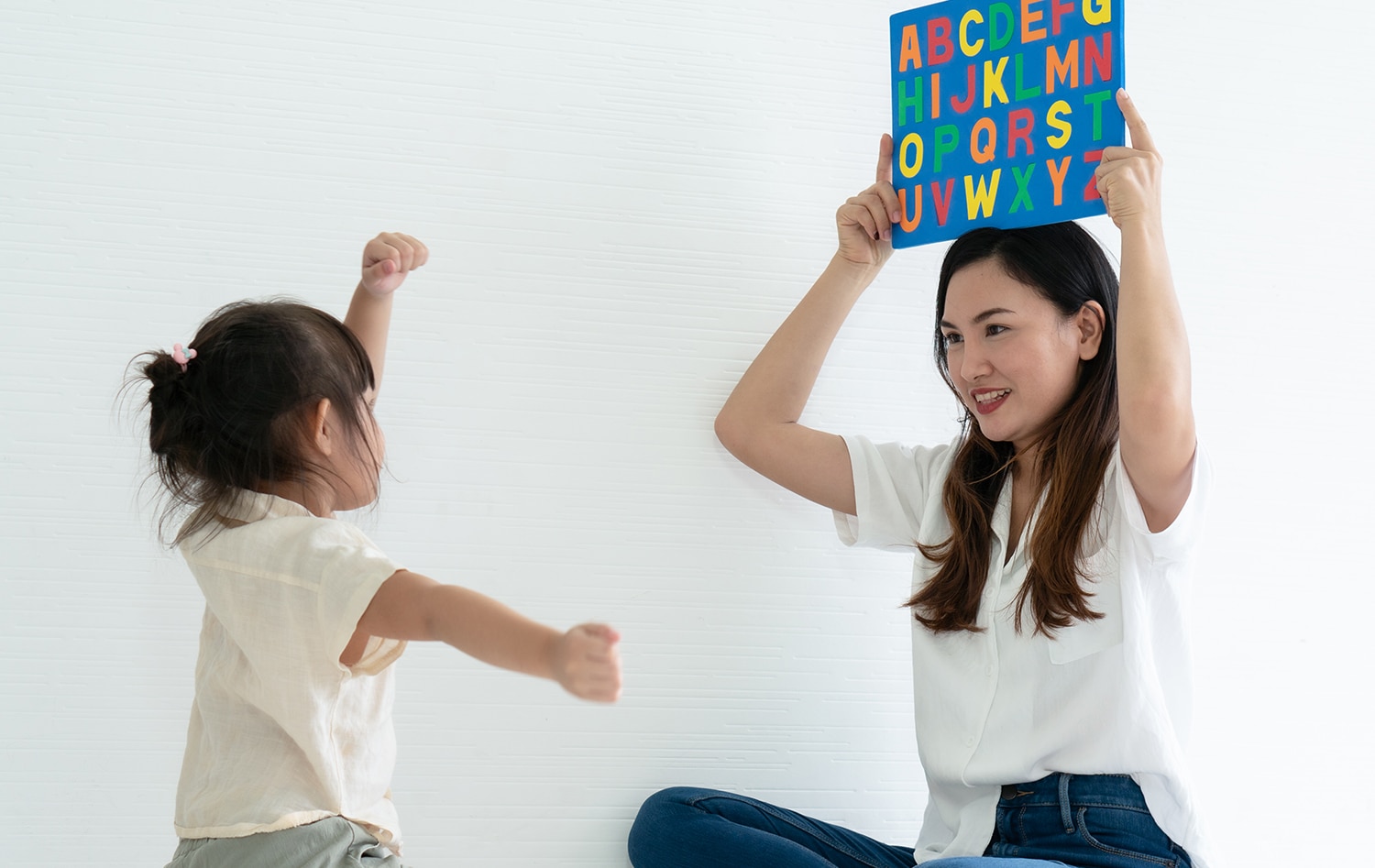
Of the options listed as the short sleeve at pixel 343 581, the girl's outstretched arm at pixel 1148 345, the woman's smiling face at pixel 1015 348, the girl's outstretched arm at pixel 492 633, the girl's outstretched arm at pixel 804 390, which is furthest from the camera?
the girl's outstretched arm at pixel 804 390

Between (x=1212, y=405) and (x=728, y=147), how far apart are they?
2.08 ft

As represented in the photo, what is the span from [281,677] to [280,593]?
0.06m

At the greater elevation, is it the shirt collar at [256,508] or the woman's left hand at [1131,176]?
the woman's left hand at [1131,176]

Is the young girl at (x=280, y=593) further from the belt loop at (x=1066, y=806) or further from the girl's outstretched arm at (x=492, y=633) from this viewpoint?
the belt loop at (x=1066, y=806)

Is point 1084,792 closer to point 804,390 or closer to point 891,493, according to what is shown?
point 891,493

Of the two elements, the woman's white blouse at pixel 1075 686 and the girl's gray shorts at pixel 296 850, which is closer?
the girl's gray shorts at pixel 296 850

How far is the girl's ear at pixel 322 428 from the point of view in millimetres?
825

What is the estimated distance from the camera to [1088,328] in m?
1.05

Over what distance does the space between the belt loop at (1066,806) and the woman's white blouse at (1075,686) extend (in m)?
0.01

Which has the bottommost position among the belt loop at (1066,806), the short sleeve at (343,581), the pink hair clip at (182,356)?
the belt loop at (1066,806)

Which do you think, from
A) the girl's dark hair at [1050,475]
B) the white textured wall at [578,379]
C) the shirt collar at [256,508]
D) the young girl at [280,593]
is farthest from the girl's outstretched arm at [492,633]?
the girl's dark hair at [1050,475]

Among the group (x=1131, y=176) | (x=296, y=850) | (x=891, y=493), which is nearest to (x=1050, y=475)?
(x=891, y=493)

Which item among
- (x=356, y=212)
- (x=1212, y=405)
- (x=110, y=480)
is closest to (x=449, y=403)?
(x=356, y=212)

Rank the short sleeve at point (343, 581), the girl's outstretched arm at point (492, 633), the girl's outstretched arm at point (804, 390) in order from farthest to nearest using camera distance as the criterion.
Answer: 1. the girl's outstretched arm at point (804, 390)
2. the short sleeve at point (343, 581)
3. the girl's outstretched arm at point (492, 633)
